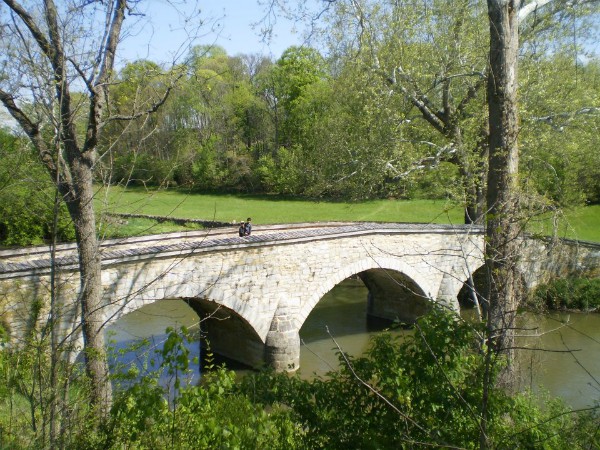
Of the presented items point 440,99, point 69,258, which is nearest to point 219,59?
point 440,99

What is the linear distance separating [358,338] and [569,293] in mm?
7390

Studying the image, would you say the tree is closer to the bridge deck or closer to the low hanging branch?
the bridge deck

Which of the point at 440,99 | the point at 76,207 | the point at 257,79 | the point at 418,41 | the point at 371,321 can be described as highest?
the point at 257,79

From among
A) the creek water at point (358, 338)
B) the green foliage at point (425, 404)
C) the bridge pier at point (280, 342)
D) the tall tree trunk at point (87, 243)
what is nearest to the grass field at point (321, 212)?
the creek water at point (358, 338)

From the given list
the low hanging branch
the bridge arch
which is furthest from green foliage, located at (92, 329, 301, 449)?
the low hanging branch

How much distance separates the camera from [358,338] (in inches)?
619

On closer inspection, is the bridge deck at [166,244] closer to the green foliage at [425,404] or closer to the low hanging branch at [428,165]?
the low hanging branch at [428,165]

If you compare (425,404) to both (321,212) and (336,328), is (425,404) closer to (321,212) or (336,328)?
(336,328)

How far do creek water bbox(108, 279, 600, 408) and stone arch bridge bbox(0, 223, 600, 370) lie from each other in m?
0.71

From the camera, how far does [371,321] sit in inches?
685

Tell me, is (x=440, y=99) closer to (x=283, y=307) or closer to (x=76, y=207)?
(x=283, y=307)

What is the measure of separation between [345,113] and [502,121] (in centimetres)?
1530

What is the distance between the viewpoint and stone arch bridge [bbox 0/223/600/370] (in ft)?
28.1

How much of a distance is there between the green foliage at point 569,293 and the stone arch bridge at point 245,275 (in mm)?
3455
